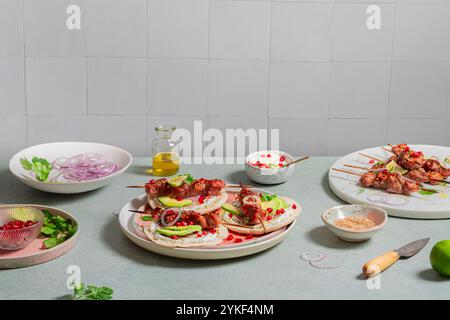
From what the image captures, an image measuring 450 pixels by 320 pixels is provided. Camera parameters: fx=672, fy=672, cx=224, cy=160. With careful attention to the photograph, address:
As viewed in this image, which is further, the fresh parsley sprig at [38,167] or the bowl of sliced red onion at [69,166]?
the fresh parsley sprig at [38,167]

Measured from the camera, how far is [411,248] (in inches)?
72.6

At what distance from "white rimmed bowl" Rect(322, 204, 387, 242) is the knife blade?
0.09m

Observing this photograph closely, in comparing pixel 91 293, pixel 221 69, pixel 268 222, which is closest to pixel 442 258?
pixel 268 222

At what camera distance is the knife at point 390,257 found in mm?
1688

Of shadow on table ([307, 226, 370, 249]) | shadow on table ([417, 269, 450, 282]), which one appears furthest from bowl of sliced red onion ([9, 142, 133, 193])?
shadow on table ([417, 269, 450, 282])

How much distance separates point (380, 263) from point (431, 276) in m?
0.14

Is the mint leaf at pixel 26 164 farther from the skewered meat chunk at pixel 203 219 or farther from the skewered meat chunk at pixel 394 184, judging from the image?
the skewered meat chunk at pixel 394 184

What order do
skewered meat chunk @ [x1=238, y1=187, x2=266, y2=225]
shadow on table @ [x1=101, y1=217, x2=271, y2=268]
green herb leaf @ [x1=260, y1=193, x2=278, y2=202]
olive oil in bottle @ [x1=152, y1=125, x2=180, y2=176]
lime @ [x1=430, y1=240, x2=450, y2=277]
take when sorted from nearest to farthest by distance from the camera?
1. lime @ [x1=430, y1=240, x2=450, y2=277]
2. shadow on table @ [x1=101, y1=217, x2=271, y2=268]
3. skewered meat chunk @ [x1=238, y1=187, x2=266, y2=225]
4. green herb leaf @ [x1=260, y1=193, x2=278, y2=202]
5. olive oil in bottle @ [x1=152, y1=125, x2=180, y2=176]

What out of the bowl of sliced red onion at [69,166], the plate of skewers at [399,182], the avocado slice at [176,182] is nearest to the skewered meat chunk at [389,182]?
the plate of skewers at [399,182]

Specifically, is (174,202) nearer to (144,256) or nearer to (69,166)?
(144,256)

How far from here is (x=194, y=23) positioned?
9.78 feet

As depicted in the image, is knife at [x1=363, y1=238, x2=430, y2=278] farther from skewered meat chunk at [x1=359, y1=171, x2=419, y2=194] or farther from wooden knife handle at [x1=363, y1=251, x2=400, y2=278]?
skewered meat chunk at [x1=359, y1=171, x2=419, y2=194]

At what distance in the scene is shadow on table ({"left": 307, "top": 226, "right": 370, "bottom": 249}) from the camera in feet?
6.24

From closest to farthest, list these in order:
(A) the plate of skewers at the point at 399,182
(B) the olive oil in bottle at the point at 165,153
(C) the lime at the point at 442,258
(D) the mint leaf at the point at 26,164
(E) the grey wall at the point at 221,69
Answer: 1. (C) the lime at the point at 442,258
2. (A) the plate of skewers at the point at 399,182
3. (D) the mint leaf at the point at 26,164
4. (B) the olive oil in bottle at the point at 165,153
5. (E) the grey wall at the point at 221,69
